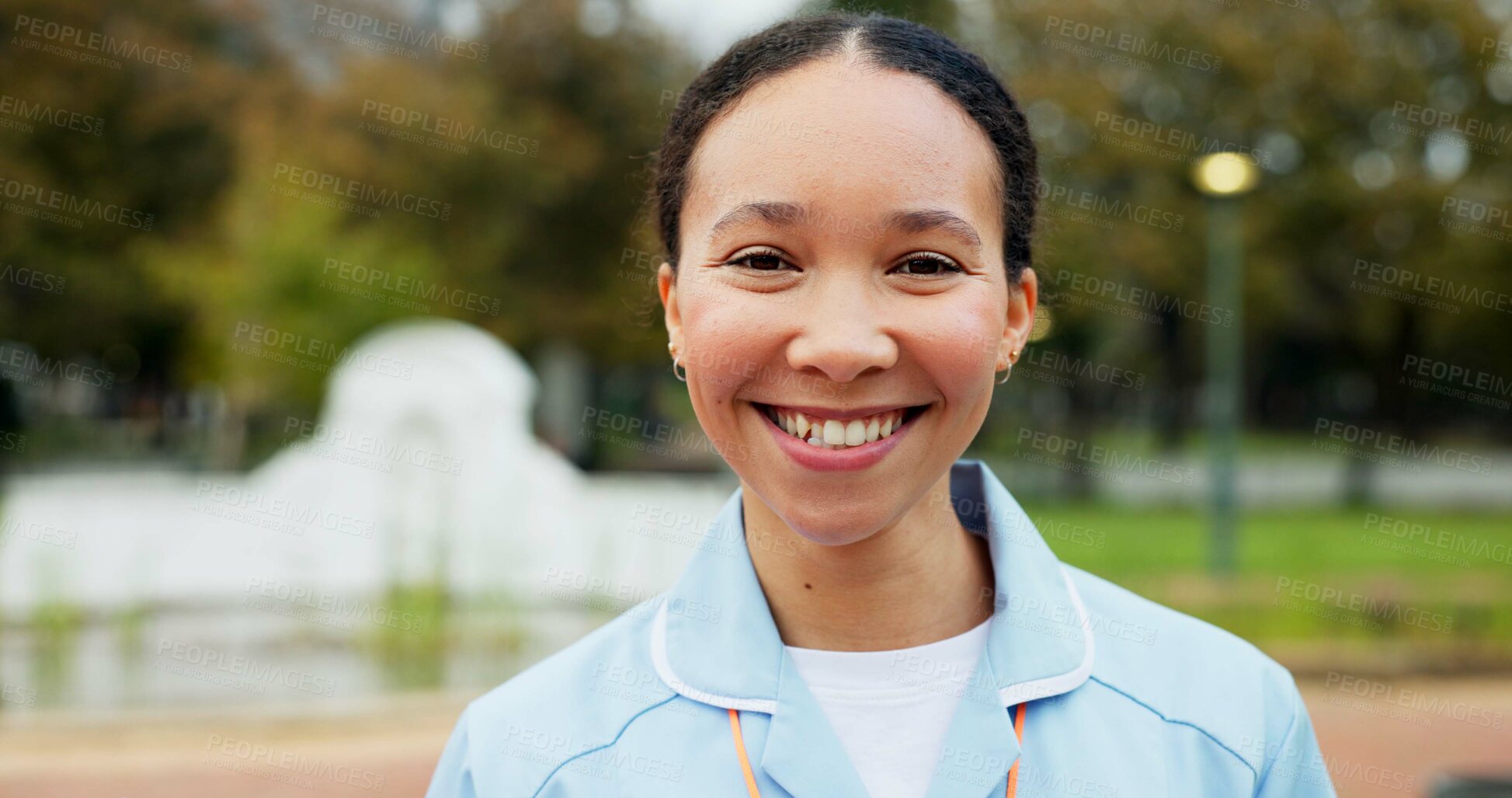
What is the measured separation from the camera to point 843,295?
157cm

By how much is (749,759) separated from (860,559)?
12.8 inches

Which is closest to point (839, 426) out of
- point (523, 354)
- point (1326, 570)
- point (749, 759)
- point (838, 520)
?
point (838, 520)

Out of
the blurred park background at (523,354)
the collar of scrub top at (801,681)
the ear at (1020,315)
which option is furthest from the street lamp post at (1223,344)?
the collar of scrub top at (801,681)

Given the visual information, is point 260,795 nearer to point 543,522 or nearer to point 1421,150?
point 543,522

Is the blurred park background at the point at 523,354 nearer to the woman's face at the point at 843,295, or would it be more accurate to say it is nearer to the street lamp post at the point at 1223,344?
the street lamp post at the point at 1223,344

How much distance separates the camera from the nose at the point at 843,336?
1539 millimetres

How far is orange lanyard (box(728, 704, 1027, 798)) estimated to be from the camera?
1.65 meters

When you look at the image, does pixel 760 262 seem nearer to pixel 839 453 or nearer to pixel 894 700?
pixel 839 453

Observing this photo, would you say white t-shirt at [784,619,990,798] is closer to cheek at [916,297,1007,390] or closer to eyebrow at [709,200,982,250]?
cheek at [916,297,1007,390]

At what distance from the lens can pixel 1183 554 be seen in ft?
42.2

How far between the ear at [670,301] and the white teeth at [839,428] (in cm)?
26

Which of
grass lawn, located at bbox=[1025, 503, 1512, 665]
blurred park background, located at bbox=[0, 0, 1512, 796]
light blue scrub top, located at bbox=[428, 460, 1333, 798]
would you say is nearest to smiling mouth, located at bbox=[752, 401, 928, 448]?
light blue scrub top, located at bbox=[428, 460, 1333, 798]

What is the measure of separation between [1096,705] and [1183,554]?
11.9 metres

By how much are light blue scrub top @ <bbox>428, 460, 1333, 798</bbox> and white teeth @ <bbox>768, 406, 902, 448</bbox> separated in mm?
295
